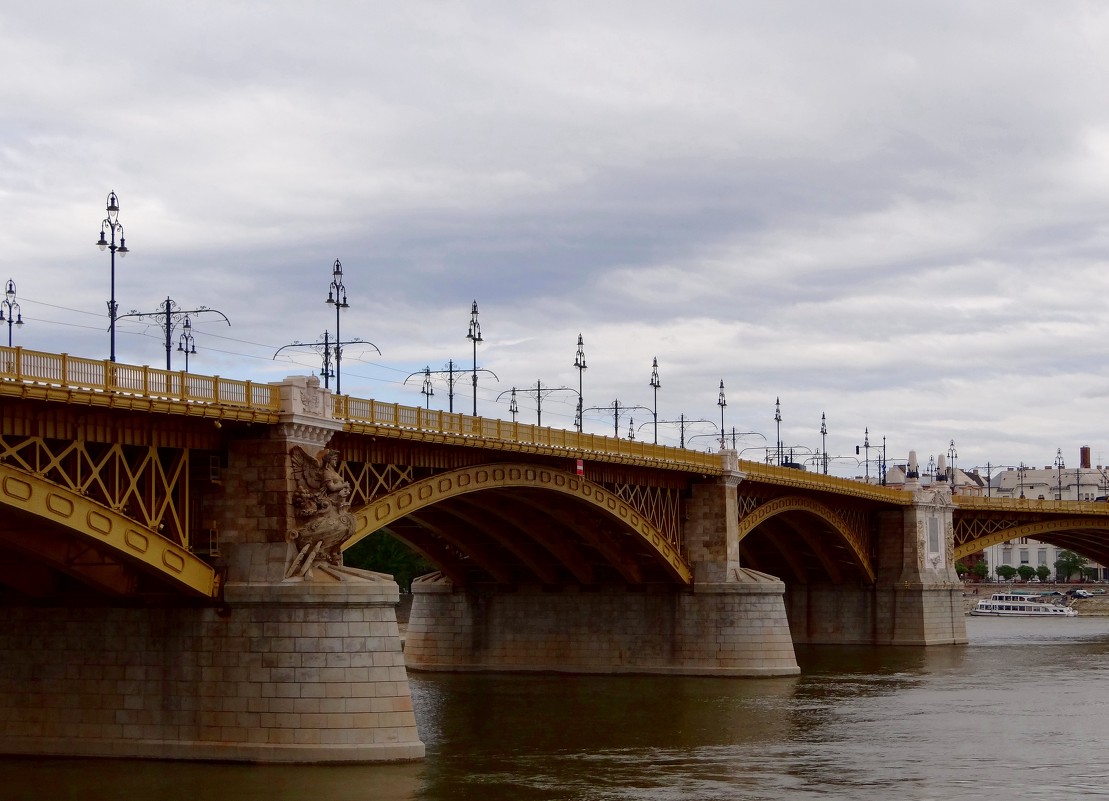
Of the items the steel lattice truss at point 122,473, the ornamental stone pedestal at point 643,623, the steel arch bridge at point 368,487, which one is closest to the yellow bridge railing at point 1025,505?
the steel arch bridge at point 368,487

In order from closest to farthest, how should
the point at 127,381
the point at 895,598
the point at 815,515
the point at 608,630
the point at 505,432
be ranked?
the point at 127,381
the point at 505,432
the point at 608,630
the point at 815,515
the point at 895,598

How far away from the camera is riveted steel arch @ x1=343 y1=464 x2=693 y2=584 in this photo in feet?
170

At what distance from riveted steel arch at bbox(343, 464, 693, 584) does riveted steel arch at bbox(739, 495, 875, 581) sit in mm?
7574

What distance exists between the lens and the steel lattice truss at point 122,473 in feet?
130

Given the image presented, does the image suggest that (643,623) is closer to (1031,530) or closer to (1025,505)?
(1025,505)

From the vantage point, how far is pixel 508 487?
62281 mm

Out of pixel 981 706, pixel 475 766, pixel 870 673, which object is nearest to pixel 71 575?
pixel 475 766

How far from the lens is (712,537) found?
77812 mm

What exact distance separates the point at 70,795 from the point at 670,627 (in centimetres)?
4058

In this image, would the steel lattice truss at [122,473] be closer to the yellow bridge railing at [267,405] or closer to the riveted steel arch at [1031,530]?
the yellow bridge railing at [267,405]

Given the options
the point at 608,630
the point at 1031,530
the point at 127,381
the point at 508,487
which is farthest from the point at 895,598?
the point at 127,381

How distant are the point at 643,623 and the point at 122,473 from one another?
127ft

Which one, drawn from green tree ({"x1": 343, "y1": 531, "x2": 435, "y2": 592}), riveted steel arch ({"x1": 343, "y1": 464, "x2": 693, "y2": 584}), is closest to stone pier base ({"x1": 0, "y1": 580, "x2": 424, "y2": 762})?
riveted steel arch ({"x1": 343, "y1": 464, "x2": 693, "y2": 584})

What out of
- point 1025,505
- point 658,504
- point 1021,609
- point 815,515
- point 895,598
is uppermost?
point 1025,505
